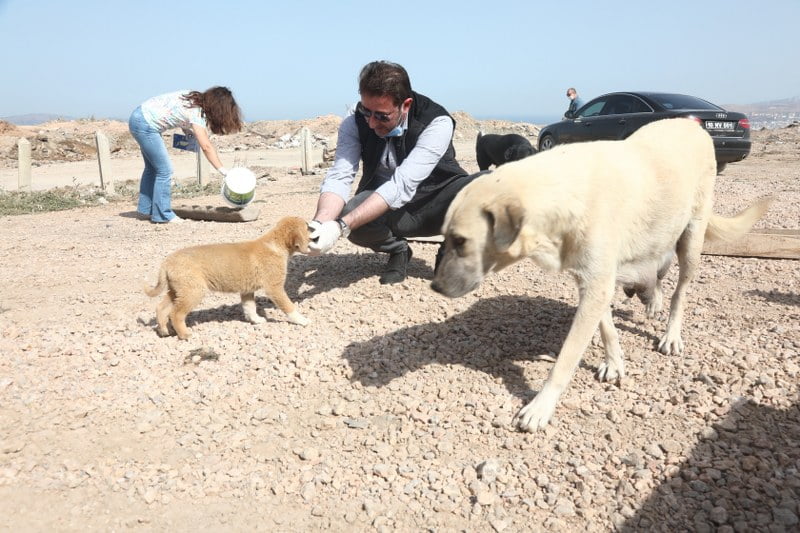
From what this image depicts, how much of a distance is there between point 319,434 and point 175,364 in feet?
4.54

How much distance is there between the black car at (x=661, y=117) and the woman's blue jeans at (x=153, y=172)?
29.7 feet

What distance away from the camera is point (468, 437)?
3287mm

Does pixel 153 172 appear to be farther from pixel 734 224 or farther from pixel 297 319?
pixel 734 224

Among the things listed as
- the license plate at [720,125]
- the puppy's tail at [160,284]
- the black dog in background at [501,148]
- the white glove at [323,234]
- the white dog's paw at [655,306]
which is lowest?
the white dog's paw at [655,306]

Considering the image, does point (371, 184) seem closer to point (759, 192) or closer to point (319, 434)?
point (319, 434)

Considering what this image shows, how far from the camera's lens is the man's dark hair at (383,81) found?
14.9 ft

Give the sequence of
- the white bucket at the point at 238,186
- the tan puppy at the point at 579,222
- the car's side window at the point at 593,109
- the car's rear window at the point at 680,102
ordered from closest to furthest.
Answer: the tan puppy at the point at 579,222 < the white bucket at the point at 238,186 < the car's rear window at the point at 680,102 < the car's side window at the point at 593,109

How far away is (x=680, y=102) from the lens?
1213 centimetres

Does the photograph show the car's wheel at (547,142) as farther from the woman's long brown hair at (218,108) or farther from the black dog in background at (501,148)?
Answer: the black dog in background at (501,148)

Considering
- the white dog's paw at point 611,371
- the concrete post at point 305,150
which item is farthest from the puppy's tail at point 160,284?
the concrete post at point 305,150

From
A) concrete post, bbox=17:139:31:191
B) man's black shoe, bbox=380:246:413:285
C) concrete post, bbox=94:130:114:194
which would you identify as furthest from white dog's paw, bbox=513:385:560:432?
concrete post, bbox=17:139:31:191

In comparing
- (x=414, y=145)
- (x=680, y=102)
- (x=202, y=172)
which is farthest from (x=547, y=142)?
(x=414, y=145)

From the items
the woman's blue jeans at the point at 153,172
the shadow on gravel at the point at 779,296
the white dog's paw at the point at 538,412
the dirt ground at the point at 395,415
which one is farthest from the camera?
the woman's blue jeans at the point at 153,172

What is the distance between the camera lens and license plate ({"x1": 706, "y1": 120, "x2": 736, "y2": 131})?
38.5ft
